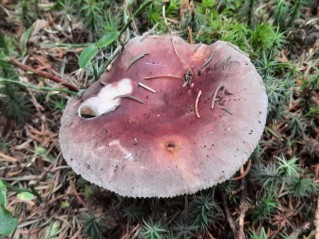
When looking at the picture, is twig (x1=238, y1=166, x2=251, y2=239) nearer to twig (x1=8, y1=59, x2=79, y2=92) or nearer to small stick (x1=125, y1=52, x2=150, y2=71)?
small stick (x1=125, y1=52, x2=150, y2=71)

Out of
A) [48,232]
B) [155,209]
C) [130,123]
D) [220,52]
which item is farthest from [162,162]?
[48,232]

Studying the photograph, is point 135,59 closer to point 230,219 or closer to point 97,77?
point 97,77

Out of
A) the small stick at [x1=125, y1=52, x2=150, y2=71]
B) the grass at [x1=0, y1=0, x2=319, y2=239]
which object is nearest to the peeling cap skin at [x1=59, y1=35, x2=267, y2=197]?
the small stick at [x1=125, y1=52, x2=150, y2=71]

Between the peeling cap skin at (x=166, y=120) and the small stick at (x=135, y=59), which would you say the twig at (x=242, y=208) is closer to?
the peeling cap skin at (x=166, y=120)

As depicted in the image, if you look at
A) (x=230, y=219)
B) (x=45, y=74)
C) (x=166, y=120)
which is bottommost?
(x=230, y=219)

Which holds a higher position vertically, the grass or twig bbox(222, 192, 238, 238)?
the grass

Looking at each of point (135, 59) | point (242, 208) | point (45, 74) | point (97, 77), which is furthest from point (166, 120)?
point (45, 74)

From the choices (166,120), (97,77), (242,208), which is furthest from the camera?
(97,77)
